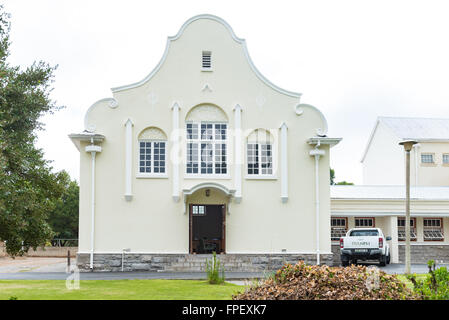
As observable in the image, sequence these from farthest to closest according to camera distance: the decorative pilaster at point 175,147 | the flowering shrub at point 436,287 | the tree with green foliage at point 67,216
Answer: the tree with green foliage at point 67,216 → the decorative pilaster at point 175,147 → the flowering shrub at point 436,287

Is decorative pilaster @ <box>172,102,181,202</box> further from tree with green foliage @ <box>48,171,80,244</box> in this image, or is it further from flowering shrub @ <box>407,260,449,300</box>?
tree with green foliage @ <box>48,171,80,244</box>

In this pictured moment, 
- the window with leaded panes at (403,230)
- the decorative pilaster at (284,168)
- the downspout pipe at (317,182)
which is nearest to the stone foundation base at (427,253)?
the window with leaded panes at (403,230)

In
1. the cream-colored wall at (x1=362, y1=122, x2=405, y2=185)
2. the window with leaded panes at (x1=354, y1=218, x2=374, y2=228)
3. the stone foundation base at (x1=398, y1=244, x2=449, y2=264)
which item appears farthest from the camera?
the cream-colored wall at (x1=362, y1=122, x2=405, y2=185)

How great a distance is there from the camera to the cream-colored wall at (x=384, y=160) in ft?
145

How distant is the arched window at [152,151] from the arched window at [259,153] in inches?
147

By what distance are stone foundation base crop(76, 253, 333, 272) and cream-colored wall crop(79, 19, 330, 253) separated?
334mm

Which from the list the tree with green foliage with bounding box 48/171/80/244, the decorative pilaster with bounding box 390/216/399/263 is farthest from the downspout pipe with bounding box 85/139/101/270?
the tree with green foliage with bounding box 48/171/80/244

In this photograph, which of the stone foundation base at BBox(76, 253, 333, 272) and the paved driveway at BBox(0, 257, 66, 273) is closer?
the stone foundation base at BBox(76, 253, 333, 272)

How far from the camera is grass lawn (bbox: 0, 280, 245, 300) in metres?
13.2

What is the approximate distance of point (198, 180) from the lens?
2489cm

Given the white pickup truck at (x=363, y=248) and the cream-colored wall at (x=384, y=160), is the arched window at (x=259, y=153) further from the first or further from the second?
the cream-colored wall at (x=384, y=160)
